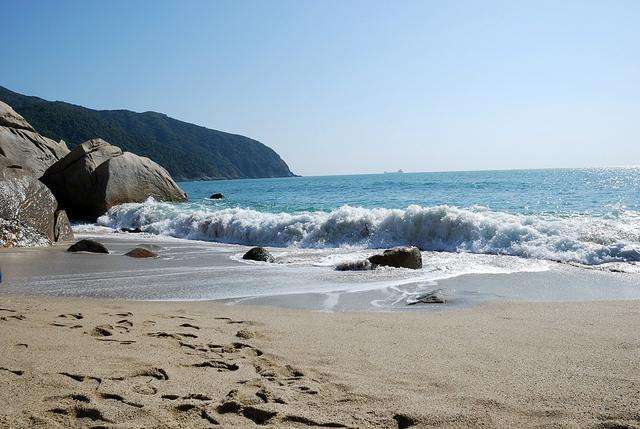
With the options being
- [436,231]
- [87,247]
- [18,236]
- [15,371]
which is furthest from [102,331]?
[436,231]

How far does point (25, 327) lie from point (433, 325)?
3247 millimetres

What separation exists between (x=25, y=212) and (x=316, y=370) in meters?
10.6

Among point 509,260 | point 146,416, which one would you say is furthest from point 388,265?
point 146,416

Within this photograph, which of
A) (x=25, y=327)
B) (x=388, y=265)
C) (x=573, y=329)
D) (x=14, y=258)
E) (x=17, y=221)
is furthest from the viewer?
(x=17, y=221)

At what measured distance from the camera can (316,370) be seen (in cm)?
291

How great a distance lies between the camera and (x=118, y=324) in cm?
396

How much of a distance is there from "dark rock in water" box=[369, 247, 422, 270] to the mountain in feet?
244

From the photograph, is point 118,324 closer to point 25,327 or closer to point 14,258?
point 25,327

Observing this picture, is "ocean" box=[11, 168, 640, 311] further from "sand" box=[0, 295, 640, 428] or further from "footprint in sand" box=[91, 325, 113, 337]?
"footprint in sand" box=[91, 325, 113, 337]

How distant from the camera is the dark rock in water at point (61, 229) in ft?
38.9

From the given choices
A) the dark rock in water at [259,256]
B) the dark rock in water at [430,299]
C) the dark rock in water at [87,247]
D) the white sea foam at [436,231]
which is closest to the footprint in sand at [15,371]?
the dark rock in water at [430,299]

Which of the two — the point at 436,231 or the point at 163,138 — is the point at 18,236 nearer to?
the point at 436,231

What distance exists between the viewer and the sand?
227cm

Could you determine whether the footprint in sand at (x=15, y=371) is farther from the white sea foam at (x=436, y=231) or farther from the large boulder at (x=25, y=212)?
the white sea foam at (x=436, y=231)
